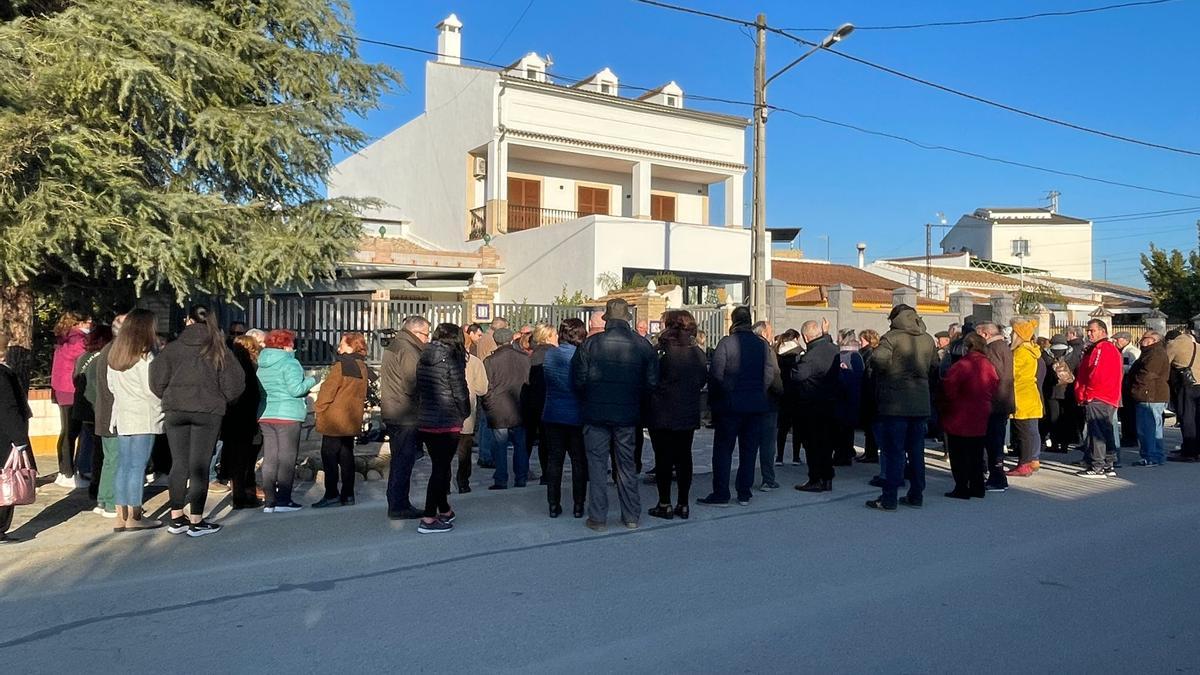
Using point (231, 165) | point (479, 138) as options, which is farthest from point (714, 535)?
point (479, 138)

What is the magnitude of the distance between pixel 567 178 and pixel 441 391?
22.3 m

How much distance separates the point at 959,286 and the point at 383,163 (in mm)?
27817

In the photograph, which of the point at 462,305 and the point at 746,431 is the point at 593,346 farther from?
the point at 462,305

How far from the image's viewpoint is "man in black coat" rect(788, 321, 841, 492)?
900cm

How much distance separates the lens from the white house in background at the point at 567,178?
24.9 m

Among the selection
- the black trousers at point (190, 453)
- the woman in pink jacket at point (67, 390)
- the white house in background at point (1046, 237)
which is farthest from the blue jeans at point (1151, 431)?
the white house in background at point (1046, 237)

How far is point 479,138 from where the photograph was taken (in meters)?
26.0

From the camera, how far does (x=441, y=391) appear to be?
23.2 ft

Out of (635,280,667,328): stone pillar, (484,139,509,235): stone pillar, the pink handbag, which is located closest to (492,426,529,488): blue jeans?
the pink handbag

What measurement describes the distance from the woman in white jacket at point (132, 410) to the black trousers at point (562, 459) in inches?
127

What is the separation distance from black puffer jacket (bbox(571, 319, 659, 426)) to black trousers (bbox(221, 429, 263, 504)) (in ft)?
9.94

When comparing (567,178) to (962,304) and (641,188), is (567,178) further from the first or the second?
(962,304)

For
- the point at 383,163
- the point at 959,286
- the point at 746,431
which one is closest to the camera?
the point at 746,431

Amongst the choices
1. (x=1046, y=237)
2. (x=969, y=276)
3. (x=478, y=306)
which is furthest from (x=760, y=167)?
(x=1046, y=237)
